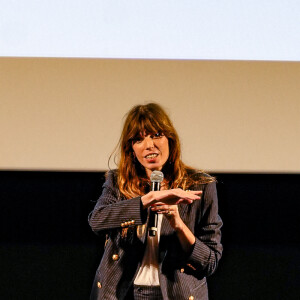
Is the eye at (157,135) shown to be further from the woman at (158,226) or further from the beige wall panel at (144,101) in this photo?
the beige wall panel at (144,101)

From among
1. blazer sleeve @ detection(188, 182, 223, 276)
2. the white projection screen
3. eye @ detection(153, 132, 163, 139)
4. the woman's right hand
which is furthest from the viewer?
the white projection screen

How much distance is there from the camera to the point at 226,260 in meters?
2.73

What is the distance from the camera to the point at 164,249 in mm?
1402

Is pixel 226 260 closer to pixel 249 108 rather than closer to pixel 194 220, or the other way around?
pixel 249 108

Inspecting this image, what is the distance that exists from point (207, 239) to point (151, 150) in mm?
317

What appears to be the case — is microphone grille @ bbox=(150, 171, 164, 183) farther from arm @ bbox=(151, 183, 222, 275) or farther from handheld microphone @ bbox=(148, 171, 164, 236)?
arm @ bbox=(151, 183, 222, 275)

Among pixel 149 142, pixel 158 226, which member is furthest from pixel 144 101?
pixel 158 226

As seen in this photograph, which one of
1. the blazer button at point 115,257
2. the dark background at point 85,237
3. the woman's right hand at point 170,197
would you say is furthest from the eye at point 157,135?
the dark background at point 85,237

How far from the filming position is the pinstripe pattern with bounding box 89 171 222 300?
1.37 m

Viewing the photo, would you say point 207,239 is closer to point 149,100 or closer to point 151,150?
point 151,150

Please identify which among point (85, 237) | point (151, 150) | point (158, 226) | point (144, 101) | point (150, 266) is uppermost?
point (144, 101)

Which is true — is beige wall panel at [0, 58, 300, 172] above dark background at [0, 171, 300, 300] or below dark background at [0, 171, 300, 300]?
above

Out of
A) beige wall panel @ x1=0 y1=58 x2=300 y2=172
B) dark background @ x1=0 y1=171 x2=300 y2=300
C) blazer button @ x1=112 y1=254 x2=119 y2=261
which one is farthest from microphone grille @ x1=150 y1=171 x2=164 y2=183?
dark background @ x1=0 y1=171 x2=300 y2=300

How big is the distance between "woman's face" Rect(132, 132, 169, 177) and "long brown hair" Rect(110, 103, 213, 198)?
18mm
